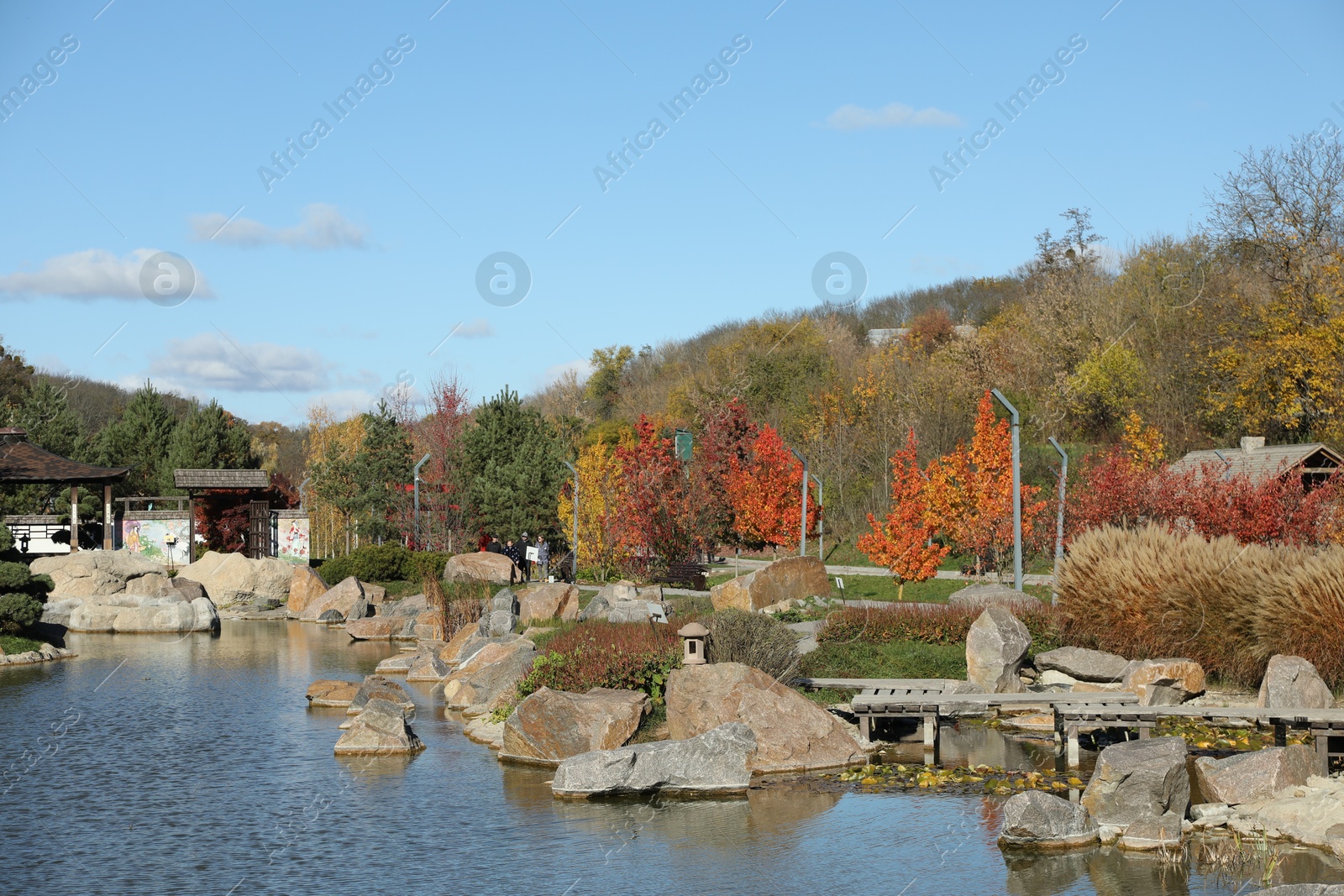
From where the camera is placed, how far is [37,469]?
43125 mm

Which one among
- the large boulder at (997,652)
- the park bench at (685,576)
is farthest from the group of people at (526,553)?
the large boulder at (997,652)

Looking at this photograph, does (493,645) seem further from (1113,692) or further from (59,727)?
(1113,692)

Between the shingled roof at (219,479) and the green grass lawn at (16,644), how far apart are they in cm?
2019

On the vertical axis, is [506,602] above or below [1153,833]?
above

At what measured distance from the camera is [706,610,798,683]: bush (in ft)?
61.8

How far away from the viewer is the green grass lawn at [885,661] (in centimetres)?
2077

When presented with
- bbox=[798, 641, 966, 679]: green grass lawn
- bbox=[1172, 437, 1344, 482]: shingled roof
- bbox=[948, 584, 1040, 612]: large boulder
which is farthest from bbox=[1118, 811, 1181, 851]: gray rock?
bbox=[1172, 437, 1344, 482]: shingled roof

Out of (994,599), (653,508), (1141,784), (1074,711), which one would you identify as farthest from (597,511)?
(1141,784)

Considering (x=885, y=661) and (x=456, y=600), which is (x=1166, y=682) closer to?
(x=885, y=661)

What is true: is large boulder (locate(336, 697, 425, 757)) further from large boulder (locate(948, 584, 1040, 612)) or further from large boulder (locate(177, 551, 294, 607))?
large boulder (locate(177, 551, 294, 607))

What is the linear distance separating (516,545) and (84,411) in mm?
57185

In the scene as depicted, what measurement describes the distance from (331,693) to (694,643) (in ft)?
27.6

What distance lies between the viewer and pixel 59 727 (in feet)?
62.9

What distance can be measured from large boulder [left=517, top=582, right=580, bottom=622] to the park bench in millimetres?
7493
